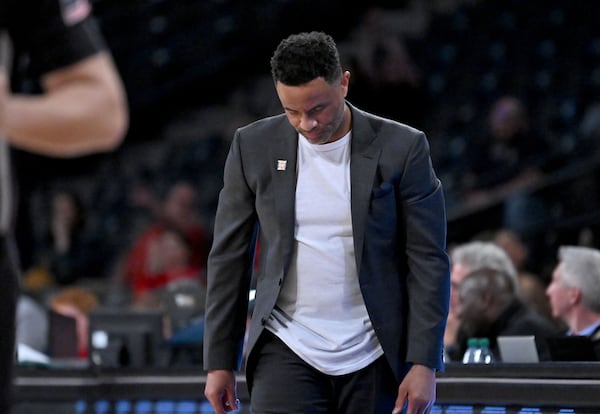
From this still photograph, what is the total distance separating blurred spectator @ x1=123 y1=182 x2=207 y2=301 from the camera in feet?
33.9

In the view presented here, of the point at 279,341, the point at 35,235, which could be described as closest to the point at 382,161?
the point at 279,341

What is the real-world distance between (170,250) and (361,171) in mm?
6856

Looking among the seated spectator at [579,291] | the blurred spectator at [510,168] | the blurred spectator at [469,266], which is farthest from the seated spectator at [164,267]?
the seated spectator at [579,291]

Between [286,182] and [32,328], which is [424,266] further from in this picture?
[32,328]

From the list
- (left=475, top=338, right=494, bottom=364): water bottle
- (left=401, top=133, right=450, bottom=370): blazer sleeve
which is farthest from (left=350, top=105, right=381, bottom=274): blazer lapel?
(left=475, top=338, right=494, bottom=364): water bottle

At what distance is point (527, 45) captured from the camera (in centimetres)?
1312

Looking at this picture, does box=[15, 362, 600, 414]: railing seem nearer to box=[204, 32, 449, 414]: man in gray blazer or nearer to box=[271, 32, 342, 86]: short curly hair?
box=[204, 32, 449, 414]: man in gray blazer

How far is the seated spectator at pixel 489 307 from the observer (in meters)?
6.29

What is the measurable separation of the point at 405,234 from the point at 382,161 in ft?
0.70

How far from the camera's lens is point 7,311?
2.06 m

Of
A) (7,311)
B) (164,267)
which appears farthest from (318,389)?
(164,267)

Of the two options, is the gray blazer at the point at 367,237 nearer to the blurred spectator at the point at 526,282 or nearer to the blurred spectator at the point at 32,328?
the blurred spectator at the point at 526,282

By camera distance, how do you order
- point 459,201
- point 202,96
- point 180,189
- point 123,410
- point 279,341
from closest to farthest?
point 279,341 < point 123,410 < point 459,201 < point 180,189 < point 202,96

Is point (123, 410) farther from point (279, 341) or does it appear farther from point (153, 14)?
point (153, 14)
